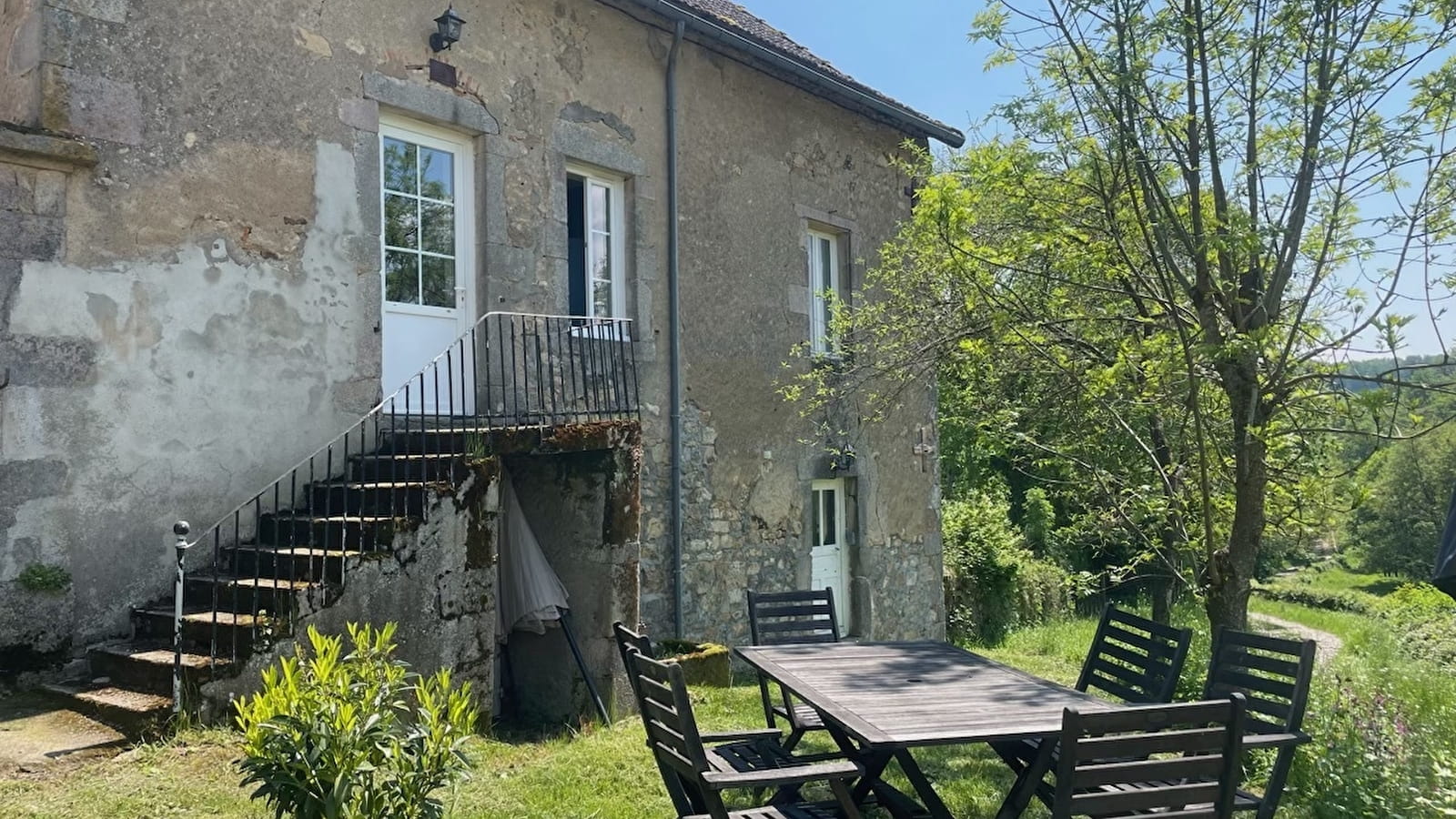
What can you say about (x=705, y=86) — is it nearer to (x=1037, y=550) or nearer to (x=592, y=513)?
(x=592, y=513)

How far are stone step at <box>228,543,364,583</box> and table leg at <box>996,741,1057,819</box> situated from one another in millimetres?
3242

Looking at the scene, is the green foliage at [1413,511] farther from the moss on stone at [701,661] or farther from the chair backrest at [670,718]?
the chair backrest at [670,718]

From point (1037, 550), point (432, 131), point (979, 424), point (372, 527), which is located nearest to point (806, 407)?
point (979, 424)

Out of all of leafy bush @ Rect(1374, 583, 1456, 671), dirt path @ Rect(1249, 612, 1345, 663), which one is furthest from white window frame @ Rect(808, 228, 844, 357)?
dirt path @ Rect(1249, 612, 1345, 663)

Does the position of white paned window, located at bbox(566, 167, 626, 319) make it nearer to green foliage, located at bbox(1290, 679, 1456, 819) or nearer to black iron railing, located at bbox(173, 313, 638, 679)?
black iron railing, located at bbox(173, 313, 638, 679)

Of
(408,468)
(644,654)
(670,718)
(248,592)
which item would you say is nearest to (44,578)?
(248,592)

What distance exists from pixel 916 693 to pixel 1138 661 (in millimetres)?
1314

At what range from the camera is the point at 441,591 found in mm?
5504

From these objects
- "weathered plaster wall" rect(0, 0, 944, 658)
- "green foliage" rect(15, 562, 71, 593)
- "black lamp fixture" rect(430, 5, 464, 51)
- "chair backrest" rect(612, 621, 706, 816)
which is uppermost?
"black lamp fixture" rect(430, 5, 464, 51)

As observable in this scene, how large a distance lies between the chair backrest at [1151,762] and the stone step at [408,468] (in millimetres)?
3680

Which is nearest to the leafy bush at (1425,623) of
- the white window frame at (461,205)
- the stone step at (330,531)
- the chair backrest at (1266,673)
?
the chair backrest at (1266,673)

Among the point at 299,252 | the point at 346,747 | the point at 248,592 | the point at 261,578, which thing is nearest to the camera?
the point at 346,747

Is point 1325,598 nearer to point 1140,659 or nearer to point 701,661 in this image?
point 701,661

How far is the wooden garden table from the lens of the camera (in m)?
3.40
